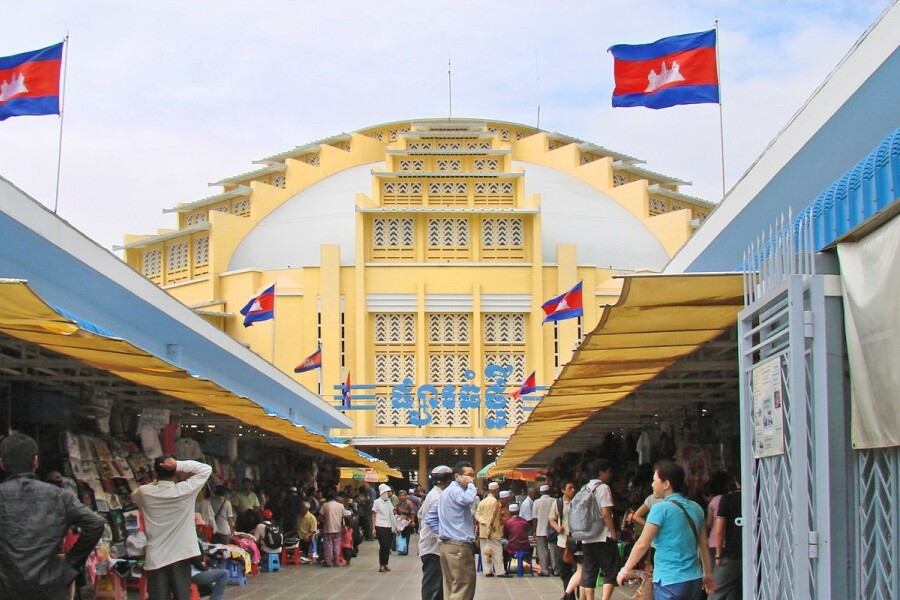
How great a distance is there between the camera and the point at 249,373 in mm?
24406

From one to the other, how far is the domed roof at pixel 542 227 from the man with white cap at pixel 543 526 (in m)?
28.1

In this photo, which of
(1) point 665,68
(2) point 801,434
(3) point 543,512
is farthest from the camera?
(3) point 543,512

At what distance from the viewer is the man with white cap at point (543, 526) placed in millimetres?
19297

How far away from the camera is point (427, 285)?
147 ft

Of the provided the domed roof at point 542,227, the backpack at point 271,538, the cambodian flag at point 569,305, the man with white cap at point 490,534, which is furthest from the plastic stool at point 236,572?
the domed roof at point 542,227

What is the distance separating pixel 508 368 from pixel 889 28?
35848mm

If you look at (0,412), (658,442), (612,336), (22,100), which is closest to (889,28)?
(612,336)

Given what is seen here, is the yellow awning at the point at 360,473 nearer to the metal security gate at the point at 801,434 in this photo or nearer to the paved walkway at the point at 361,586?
the paved walkway at the point at 361,586

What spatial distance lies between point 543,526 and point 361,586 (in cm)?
308

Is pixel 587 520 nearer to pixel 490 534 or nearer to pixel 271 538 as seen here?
pixel 490 534

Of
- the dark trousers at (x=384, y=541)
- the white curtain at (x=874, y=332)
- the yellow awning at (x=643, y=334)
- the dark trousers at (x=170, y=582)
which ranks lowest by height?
the dark trousers at (x=384, y=541)

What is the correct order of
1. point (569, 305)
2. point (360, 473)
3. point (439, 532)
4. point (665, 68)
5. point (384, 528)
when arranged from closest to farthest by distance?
point (439, 532) → point (665, 68) → point (384, 528) → point (569, 305) → point (360, 473)

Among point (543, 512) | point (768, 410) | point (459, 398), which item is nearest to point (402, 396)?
point (459, 398)

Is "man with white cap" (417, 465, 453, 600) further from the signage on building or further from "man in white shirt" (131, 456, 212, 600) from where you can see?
the signage on building
